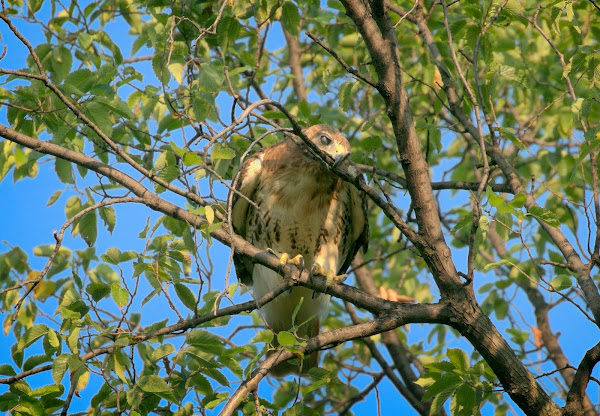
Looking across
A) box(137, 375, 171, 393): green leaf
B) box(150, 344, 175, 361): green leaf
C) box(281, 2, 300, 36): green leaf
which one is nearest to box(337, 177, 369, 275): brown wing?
box(281, 2, 300, 36): green leaf

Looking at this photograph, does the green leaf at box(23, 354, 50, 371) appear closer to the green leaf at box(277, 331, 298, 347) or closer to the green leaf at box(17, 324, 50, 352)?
the green leaf at box(17, 324, 50, 352)

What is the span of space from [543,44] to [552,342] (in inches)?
95.9

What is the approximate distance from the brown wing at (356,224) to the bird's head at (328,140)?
378 mm

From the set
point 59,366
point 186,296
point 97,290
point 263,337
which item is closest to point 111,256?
point 97,290

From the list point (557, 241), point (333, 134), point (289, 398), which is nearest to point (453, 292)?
point (557, 241)

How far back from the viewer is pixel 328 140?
4.35 meters

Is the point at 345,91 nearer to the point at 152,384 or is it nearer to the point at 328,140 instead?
the point at 328,140

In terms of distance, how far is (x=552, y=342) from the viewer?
5.64 metres

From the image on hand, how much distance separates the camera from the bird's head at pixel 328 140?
13.9 feet

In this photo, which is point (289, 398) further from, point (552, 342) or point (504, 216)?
point (504, 216)

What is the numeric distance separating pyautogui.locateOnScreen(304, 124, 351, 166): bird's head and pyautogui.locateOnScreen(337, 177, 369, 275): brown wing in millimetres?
378

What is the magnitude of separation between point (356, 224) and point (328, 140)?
2.53ft

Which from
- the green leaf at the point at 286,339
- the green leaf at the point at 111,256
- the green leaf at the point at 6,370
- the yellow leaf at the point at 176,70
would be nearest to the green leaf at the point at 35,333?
the green leaf at the point at 6,370

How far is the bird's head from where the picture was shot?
13.9 ft
